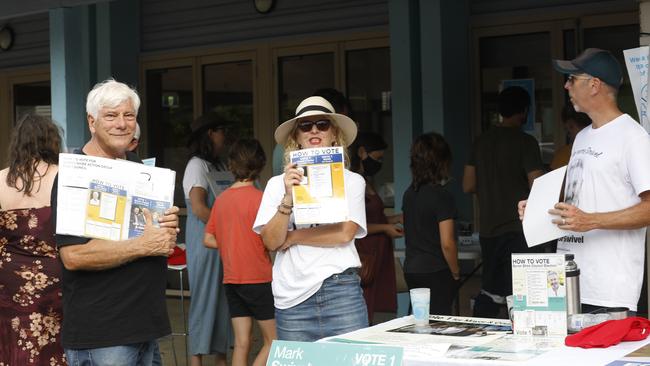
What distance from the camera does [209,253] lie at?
21.9 ft

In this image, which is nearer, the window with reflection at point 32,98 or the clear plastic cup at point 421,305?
the clear plastic cup at point 421,305

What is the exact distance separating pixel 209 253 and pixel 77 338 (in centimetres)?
313

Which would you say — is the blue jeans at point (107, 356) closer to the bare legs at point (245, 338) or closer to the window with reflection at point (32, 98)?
the bare legs at point (245, 338)

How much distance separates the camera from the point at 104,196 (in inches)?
138

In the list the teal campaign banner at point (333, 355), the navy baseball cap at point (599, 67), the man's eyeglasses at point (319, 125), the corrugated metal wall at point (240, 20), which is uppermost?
the corrugated metal wall at point (240, 20)

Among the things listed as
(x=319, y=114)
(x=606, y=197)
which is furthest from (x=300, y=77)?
(x=606, y=197)

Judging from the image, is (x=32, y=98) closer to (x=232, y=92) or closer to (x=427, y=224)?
(x=232, y=92)

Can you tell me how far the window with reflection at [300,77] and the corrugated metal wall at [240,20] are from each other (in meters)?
0.27

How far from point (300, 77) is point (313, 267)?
6.15m

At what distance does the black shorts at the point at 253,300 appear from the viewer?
19.2ft

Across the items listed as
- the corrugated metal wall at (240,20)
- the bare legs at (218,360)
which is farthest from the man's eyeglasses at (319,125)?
the corrugated metal wall at (240,20)

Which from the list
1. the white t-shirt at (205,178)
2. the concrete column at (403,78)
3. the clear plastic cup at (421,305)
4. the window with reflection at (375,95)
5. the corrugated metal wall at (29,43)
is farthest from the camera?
the corrugated metal wall at (29,43)

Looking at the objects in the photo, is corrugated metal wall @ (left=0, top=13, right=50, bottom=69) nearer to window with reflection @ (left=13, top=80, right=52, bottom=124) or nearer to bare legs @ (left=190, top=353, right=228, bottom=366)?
window with reflection @ (left=13, top=80, right=52, bottom=124)

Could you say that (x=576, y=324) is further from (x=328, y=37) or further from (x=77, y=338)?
(x=328, y=37)
